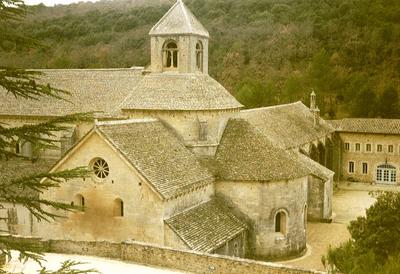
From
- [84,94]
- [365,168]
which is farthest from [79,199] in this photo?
[365,168]

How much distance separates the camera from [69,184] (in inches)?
Result: 1077

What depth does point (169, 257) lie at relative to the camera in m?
21.4

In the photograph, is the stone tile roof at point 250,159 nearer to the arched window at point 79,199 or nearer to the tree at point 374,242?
the arched window at point 79,199

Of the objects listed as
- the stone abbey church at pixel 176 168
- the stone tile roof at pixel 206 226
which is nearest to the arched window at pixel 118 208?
the stone abbey church at pixel 176 168

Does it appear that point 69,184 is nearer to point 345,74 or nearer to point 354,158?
point 354,158

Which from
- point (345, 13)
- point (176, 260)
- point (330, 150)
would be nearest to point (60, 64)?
point (330, 150)

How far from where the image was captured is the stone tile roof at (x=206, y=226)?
2477 cm

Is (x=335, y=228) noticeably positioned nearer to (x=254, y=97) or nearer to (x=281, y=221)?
(x=281, y=221)

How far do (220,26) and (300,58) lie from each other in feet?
125

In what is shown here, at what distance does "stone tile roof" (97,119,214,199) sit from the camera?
83.9ft

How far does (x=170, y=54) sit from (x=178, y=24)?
6.53ft

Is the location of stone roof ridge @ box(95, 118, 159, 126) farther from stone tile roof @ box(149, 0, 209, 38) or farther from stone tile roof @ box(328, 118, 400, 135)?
stone tile roof @ box(328, 118, 400, 135)

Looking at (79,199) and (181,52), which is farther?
(181,52)

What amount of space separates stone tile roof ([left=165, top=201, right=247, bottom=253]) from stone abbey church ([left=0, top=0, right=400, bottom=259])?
0.23 ft
